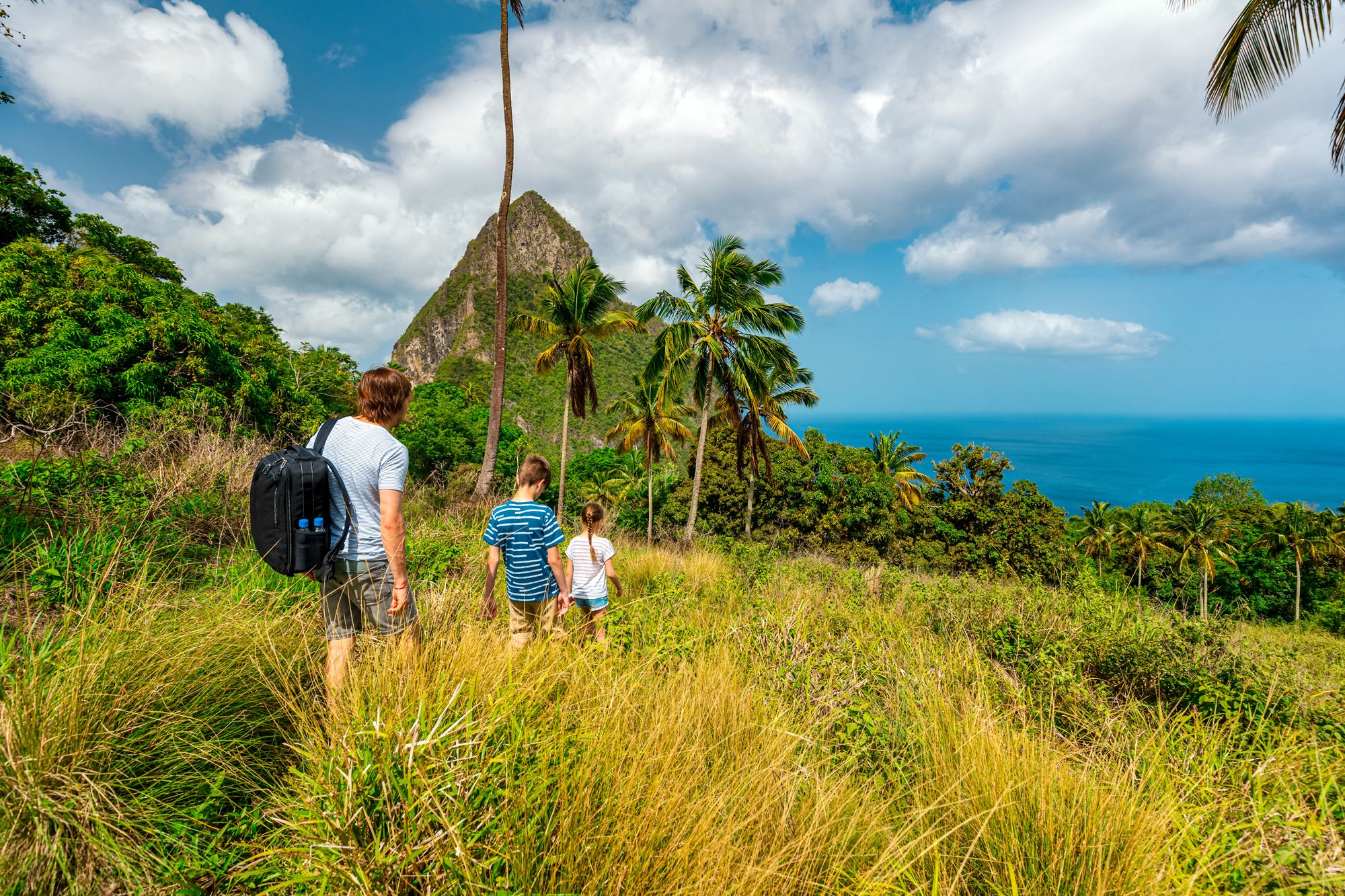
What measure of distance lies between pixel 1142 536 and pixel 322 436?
41.0 metres

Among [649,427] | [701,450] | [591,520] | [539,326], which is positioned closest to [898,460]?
[649,427]

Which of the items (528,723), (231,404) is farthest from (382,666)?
(231,404)

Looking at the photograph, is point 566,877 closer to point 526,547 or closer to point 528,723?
point 528,723

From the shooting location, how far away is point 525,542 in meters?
3.55

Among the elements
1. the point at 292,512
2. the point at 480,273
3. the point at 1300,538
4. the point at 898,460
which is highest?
the point at 480,273

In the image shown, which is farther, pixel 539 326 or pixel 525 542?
pixel 539 326

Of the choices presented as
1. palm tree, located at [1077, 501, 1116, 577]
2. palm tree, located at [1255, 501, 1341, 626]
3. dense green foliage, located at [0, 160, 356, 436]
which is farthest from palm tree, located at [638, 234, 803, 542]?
palm tree, located at [1255, 501, 1341, 626]

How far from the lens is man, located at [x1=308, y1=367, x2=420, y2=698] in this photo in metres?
2.59

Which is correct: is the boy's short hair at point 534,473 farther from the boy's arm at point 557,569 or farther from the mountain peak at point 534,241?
the mountain peak at point 534,241

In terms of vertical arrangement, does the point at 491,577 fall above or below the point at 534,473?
below

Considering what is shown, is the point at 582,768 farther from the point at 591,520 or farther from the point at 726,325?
the point at 726,325

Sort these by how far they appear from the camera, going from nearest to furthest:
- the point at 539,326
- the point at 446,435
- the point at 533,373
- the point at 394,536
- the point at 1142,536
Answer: the point at 394,536 < the point at 539,326 < the point at 446,435 < the point at 1142,536 < the point at 533,373

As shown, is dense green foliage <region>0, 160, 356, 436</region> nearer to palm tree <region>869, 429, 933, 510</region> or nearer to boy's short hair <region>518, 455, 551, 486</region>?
boy's short hair <region>518, 455, 551, 486</region>

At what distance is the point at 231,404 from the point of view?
10.5 m
